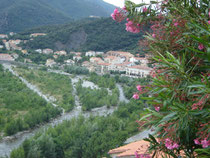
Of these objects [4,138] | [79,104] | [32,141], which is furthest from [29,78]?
[32,141]

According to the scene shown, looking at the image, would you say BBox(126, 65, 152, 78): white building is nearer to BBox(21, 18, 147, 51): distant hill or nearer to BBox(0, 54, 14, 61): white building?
BBox(21, 18, 147, 51): distant hill

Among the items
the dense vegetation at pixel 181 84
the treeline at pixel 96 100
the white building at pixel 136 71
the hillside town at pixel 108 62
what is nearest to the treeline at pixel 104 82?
the treeline at pixel 96 100

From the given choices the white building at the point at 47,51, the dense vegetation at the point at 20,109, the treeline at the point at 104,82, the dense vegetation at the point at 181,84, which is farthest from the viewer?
the white building at the point at 47,51

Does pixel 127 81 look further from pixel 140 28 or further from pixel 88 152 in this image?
pixel 140 28

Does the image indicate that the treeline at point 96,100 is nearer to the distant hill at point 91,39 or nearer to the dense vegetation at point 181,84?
the dense vegetation at point 181,84

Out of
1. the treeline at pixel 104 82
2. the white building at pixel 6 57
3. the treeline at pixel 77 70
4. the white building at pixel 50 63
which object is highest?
the white building at pixel 6 57

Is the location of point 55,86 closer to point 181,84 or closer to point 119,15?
point 119,15

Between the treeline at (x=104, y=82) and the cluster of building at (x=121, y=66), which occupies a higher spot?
the cluster of building at (x=121, y=66)

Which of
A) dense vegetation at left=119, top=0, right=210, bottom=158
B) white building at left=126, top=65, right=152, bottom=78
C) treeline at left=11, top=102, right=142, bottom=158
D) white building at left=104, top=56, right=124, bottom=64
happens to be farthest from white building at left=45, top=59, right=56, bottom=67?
dense vegetation at left=119, top=0, right=210, bottom=158
